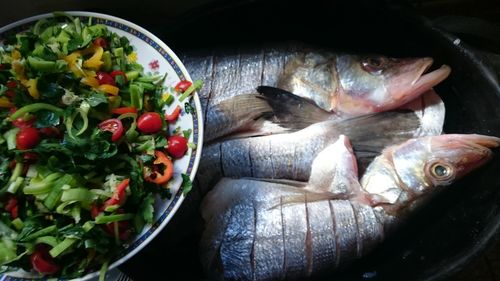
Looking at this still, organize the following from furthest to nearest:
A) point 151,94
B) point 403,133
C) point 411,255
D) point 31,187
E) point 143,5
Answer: point 143,5 < point 403,133 < point 411,255 < point 151,94 < point 31,187

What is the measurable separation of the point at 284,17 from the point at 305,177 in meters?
0.72

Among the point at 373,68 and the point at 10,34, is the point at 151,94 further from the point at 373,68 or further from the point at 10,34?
the point at 373,68

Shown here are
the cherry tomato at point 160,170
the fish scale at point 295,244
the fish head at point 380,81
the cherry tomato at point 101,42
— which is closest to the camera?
the cherry tomato at point 160,170

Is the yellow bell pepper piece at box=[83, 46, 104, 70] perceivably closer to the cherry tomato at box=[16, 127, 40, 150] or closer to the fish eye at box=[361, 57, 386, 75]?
the cherry tomato at box=[16, 127, 40, 150]

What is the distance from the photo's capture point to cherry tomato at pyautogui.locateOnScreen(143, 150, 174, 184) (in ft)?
3.84

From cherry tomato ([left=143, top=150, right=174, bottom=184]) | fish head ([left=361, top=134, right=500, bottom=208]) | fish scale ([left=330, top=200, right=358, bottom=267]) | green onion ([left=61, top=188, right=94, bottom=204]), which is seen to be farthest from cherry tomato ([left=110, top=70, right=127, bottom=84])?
fish head ([left=361, top=134, right=500, bottom=208])

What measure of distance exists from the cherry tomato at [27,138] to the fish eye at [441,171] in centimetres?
131

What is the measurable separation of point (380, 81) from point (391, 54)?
0.73ft

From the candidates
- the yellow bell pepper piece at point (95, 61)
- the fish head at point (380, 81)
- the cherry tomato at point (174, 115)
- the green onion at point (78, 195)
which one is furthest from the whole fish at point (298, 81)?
the green onion at point (78, 195)

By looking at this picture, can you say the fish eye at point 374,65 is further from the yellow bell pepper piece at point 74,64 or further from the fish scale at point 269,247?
the yellow bell pepper piece at point 74,64

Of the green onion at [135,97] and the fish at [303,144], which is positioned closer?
the green onion at [135,97]

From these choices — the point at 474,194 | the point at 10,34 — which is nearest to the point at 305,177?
the point at 474,194

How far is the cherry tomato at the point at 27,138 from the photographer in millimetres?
1112

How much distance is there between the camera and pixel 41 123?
3.72ft
